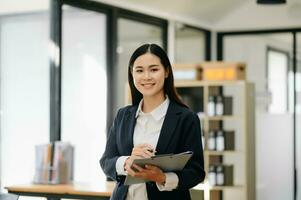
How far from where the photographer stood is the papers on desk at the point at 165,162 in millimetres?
1877

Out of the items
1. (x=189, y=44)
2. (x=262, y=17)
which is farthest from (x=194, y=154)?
(x=262, y=17)

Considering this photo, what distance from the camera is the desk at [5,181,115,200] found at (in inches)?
146

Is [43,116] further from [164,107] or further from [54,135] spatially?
[164,107]

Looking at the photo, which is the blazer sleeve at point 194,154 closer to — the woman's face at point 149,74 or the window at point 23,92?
the woman's face at point 149,74

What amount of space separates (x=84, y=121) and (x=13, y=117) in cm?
65

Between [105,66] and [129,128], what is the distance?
3520 mm

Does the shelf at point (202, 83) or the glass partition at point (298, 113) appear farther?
the glass partition at point (298, 113)

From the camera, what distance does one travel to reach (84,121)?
5250 millimetres

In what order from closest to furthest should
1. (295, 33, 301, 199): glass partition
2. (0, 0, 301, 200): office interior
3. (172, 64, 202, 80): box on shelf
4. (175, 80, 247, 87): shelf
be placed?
(0, 0, 301, 200): office interior
(175, 80, 247, 87): shelf
(172, 64, 202, 80): box on shelf
(295, 33, 301, 199): glass partition

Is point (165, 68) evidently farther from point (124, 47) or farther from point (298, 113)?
point (298, 113)

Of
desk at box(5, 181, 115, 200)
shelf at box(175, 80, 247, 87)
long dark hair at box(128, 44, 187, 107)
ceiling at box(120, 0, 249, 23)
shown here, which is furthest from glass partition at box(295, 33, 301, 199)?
long dark hair at box(128, 44, 187, 107)

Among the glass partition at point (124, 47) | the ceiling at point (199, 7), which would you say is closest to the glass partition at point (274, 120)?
the ceiling at point (199, 7)

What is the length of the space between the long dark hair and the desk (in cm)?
167

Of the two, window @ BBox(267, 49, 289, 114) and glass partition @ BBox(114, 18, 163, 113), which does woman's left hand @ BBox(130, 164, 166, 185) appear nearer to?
glass partition @ BBox(114, 18, 163, 113)
